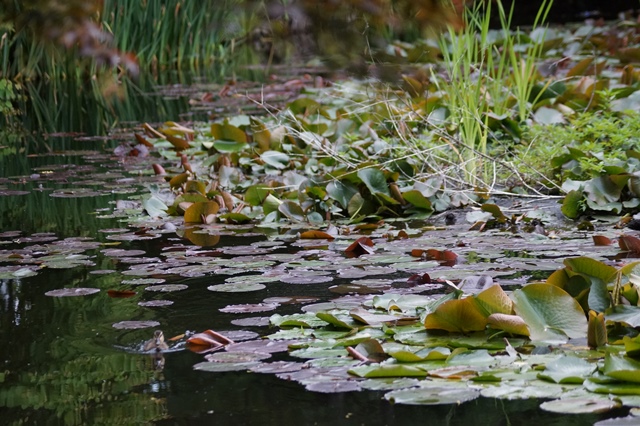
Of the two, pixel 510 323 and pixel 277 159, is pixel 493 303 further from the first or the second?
pixel 277 159

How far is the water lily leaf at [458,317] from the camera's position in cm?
206

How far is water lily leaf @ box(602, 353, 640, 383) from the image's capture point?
169cm

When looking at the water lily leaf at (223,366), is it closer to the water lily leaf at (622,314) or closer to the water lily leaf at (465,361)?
the water lily leaf at (465,361)

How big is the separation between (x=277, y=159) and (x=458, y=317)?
2.63m

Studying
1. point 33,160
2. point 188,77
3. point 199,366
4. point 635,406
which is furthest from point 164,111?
point 635,406

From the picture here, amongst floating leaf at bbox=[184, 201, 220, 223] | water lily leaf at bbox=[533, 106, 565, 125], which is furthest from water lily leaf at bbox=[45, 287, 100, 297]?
water lily leaf at bbox=[533, 106, 565, 125]

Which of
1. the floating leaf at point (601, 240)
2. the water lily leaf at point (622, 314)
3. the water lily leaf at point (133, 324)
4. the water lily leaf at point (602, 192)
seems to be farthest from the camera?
the water lily leaf at point (602, 192)

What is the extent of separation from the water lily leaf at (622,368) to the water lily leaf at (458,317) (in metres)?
0.35

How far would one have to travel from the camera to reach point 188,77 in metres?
10.7

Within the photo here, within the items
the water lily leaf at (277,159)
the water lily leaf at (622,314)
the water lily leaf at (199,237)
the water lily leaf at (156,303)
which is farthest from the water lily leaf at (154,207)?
the water lily leaf at (622,314)

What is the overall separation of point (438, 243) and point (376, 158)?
3.76ft

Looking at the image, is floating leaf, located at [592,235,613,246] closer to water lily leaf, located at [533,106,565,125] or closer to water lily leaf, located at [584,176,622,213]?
water lily leaf, located at [584,176,622,213]

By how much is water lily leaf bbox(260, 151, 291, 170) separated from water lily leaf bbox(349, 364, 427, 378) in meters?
2.78

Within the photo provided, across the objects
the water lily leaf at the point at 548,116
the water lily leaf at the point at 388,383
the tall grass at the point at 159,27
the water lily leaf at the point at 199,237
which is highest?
the tall grass at the point at 159,27
